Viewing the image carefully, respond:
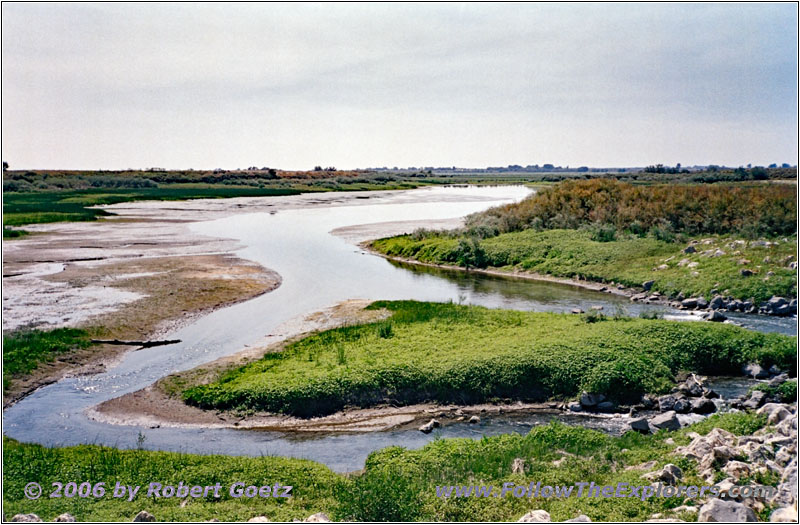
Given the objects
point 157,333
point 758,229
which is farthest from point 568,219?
point 157,333

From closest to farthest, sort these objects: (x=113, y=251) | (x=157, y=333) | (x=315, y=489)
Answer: (x=315, y=489), (x=157, y=333), (x=113, y=251)

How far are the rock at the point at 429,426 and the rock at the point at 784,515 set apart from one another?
7.36 meters

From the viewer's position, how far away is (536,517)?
911 centimetres

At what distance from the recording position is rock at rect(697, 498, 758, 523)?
852 centimetres

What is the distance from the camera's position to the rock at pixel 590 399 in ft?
50.8

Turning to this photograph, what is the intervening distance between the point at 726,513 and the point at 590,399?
697 cm

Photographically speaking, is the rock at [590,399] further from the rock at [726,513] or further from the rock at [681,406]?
the rock at [726,513]

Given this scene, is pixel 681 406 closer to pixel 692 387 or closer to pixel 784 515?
pixel 692 387

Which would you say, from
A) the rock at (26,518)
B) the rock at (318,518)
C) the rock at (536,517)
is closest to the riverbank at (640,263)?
the rock at (536,517)

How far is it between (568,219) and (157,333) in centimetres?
2959

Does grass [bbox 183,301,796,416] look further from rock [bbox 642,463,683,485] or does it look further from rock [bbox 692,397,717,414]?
rock [bbox 642,463,683,485]

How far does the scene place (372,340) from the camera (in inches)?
775

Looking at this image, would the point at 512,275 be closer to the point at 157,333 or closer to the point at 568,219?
the point at 568,219

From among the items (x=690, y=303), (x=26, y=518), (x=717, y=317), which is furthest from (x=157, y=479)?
(x=690, y=303)
